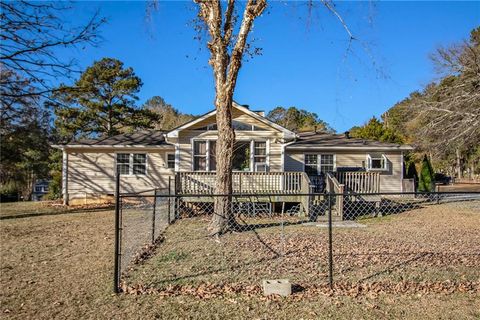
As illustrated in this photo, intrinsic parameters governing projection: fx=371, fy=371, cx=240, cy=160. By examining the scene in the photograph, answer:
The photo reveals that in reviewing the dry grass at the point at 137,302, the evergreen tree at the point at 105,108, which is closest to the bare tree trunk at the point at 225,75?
the dry grass at the point at 137,302

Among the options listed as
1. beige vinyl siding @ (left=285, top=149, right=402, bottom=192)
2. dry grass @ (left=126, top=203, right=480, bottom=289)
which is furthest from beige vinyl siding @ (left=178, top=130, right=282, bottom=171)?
dry grass @ (left=126, top=203, right=480, bottom=289)

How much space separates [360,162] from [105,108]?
2172cm

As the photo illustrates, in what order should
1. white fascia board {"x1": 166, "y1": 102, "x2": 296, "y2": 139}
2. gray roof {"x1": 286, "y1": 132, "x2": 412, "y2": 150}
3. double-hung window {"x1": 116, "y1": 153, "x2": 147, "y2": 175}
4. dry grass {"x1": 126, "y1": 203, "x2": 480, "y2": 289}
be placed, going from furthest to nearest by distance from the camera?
double-hung window {"x1": 116, "y1": 153, "x2": 147, "y2": 175}, gray roof {"x1": 286, "y1": 132, "x2": 412, "y2": 150}, white fascia board {"x1": 166, "y1": 102, "x2": 296, "y2": 139}, dry grass {"x1": 126, "y1": 203, "x2": 480, "y2": 289}

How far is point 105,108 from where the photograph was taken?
1243 inches

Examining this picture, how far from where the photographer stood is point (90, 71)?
105 feet

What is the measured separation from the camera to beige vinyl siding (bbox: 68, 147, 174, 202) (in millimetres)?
19891

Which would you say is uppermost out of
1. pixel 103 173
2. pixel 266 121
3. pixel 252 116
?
pixel 252 116

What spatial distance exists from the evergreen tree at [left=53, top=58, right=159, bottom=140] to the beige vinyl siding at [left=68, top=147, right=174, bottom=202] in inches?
455

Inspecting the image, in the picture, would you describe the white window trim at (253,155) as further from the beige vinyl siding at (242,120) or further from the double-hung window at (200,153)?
the double-hung window at (200,153)

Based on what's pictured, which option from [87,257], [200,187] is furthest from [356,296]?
[200,187]

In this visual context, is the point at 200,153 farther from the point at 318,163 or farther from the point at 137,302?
the point at 137,302

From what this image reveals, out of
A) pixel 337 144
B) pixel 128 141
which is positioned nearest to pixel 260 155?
pixel 337 144

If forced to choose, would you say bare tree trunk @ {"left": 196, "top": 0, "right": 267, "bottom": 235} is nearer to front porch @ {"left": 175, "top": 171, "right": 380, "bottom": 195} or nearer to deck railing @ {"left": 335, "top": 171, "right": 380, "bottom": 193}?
front porch @ {"left": 175, "top": 171, "right": 380, "bottom": 195}

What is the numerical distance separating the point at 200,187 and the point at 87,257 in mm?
7541
